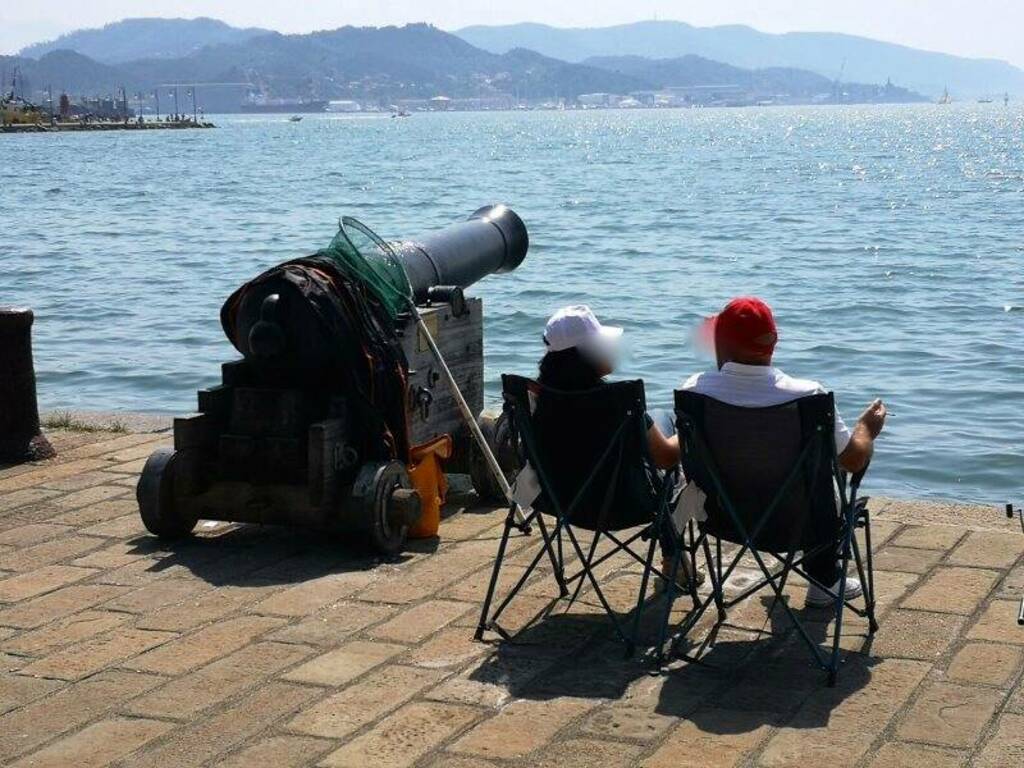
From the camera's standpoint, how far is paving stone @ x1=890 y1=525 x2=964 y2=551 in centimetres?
628

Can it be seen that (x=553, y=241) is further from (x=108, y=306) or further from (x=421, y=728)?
(x=421, y=728)

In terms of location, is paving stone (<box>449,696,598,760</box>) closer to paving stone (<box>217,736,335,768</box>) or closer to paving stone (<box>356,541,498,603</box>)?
paving stone (<box>217,736,335,768</box>)

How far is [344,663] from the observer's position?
5.00 m

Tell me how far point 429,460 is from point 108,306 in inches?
645

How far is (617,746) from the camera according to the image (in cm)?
429

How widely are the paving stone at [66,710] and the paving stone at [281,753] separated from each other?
0.53 meters

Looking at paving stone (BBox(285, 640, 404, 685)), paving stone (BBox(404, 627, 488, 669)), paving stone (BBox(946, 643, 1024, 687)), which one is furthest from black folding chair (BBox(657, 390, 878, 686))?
paving stone (BBox(285, 640, 404, 685))

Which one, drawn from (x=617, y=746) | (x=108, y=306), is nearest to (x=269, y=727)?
(x=617, y=746)

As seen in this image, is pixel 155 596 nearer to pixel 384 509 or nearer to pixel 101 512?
pixel 384 509

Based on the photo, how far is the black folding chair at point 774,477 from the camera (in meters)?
4.84

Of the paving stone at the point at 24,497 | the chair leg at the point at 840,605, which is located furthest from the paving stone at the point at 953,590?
the paving stone at the point at 24,497

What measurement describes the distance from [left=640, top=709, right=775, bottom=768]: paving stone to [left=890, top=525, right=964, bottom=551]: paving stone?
196 cm

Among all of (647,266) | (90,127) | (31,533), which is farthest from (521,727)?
(90,127)

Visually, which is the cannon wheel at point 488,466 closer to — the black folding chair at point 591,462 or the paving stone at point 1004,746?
the black folding chair at point 591,462
